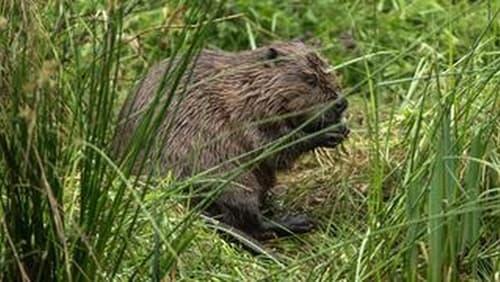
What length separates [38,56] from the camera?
10.9 ft

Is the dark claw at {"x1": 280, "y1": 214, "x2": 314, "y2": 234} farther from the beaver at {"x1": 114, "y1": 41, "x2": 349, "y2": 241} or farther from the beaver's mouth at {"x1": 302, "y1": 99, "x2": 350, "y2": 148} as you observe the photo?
the beaver's mouth at {"x1": 302, "y1": 99, "x2": 350, "y2": 148}

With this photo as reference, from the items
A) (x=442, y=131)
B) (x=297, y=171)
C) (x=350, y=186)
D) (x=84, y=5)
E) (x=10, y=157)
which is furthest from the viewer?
(x=84, y=5)

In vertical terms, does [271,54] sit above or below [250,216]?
above

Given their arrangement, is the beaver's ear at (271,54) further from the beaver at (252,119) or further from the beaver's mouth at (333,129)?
the beaver's mouth at (333,129)

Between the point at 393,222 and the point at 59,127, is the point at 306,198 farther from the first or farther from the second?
the point at 59,127

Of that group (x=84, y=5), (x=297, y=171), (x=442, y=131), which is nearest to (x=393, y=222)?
(x=442, y=131)

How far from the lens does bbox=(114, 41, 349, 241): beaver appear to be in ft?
15.6

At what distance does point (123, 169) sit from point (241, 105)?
1543mm

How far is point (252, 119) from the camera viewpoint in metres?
4.98

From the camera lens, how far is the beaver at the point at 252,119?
474 centimetres

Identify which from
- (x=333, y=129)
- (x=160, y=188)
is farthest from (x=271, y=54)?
(x=160, y=188)

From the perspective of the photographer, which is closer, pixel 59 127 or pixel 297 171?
pixel 59 127

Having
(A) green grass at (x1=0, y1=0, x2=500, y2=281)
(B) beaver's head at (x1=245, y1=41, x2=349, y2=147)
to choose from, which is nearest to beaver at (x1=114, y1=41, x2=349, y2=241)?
(B) beaver's head at (x1=245, y1=41, x2=349, y2=147)

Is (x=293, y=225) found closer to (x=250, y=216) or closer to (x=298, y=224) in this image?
(x=298, y=224)
